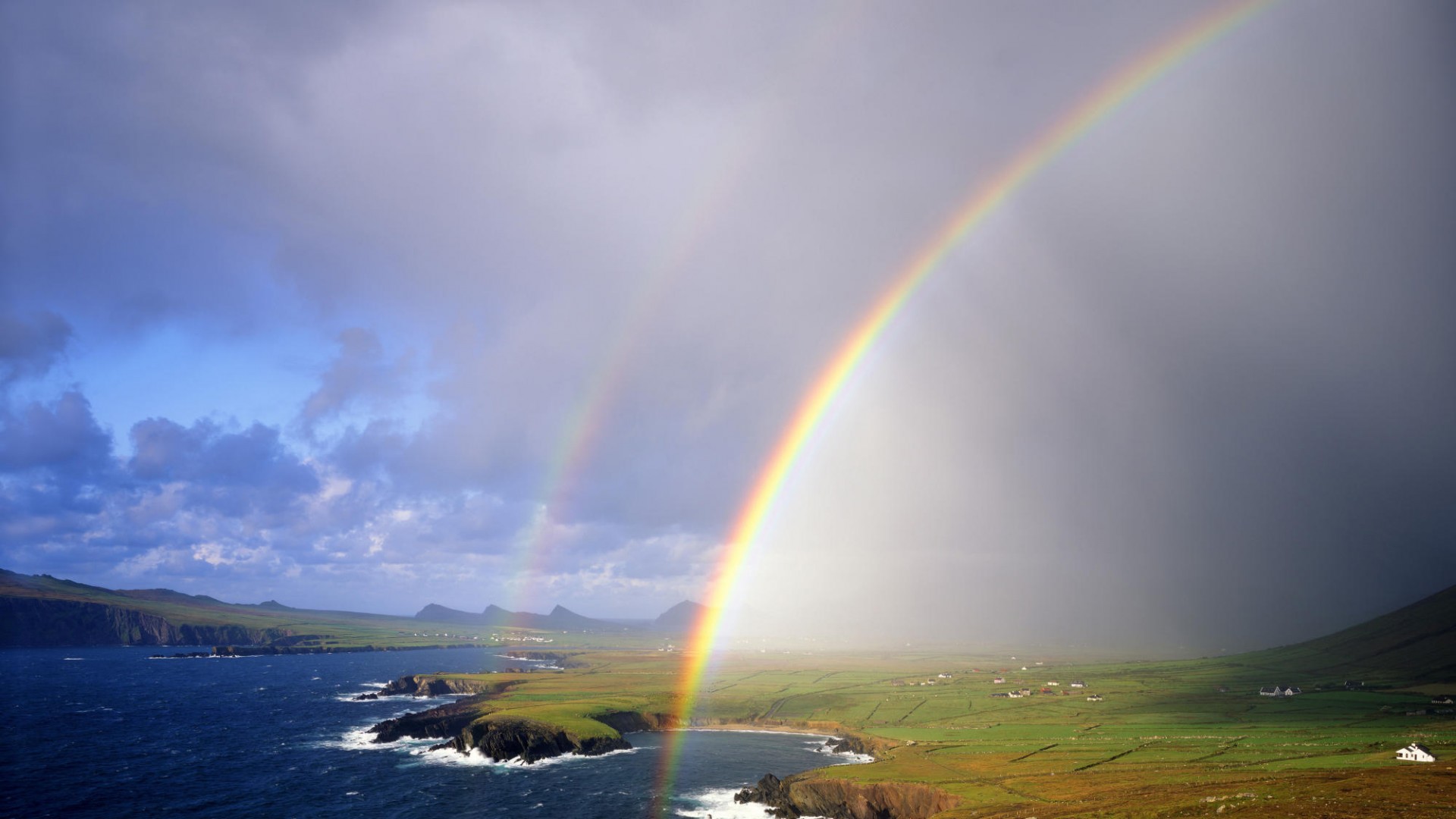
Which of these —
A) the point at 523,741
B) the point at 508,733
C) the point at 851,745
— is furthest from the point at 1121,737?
the point at 508,733

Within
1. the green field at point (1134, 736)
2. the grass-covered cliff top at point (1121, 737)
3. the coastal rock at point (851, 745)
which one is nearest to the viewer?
the green field at point (1134, 736)

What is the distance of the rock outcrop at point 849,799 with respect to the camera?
8069 cm

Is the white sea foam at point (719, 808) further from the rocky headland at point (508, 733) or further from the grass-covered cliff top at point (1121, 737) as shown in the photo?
the rocky headland at point (508, 733)

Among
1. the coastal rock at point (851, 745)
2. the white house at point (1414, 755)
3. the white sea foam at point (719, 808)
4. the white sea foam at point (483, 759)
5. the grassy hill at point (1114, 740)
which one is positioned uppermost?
the white house at point (1414, 755)

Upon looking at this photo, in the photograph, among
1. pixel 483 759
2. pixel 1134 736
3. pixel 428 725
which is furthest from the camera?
pixel 428 725

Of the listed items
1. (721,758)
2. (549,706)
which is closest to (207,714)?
(549,706)

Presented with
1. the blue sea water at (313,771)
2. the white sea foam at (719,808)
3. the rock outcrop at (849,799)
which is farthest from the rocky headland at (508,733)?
the rock outcrop at (849,799)

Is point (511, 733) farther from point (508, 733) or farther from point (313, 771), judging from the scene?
point (313, 771)

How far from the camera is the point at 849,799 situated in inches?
3349

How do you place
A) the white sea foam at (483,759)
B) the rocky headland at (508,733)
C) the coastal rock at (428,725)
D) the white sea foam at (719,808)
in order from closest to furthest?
the white sea foam at (719,808) < the white sea foam at (483,759) < the rocky headland at (508,733) < the coastal rock at (428,725)

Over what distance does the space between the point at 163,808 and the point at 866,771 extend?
275 feet

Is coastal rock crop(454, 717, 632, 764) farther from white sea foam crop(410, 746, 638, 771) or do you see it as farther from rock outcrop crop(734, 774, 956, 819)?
rock outcrop crop(734, 774, 956, 819)

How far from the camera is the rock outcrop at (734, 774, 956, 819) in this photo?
8069cm

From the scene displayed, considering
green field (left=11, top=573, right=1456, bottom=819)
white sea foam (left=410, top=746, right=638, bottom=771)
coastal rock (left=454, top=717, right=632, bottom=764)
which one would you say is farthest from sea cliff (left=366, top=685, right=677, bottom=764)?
green field (left=11, top=573, right=1456, bottom=819)
